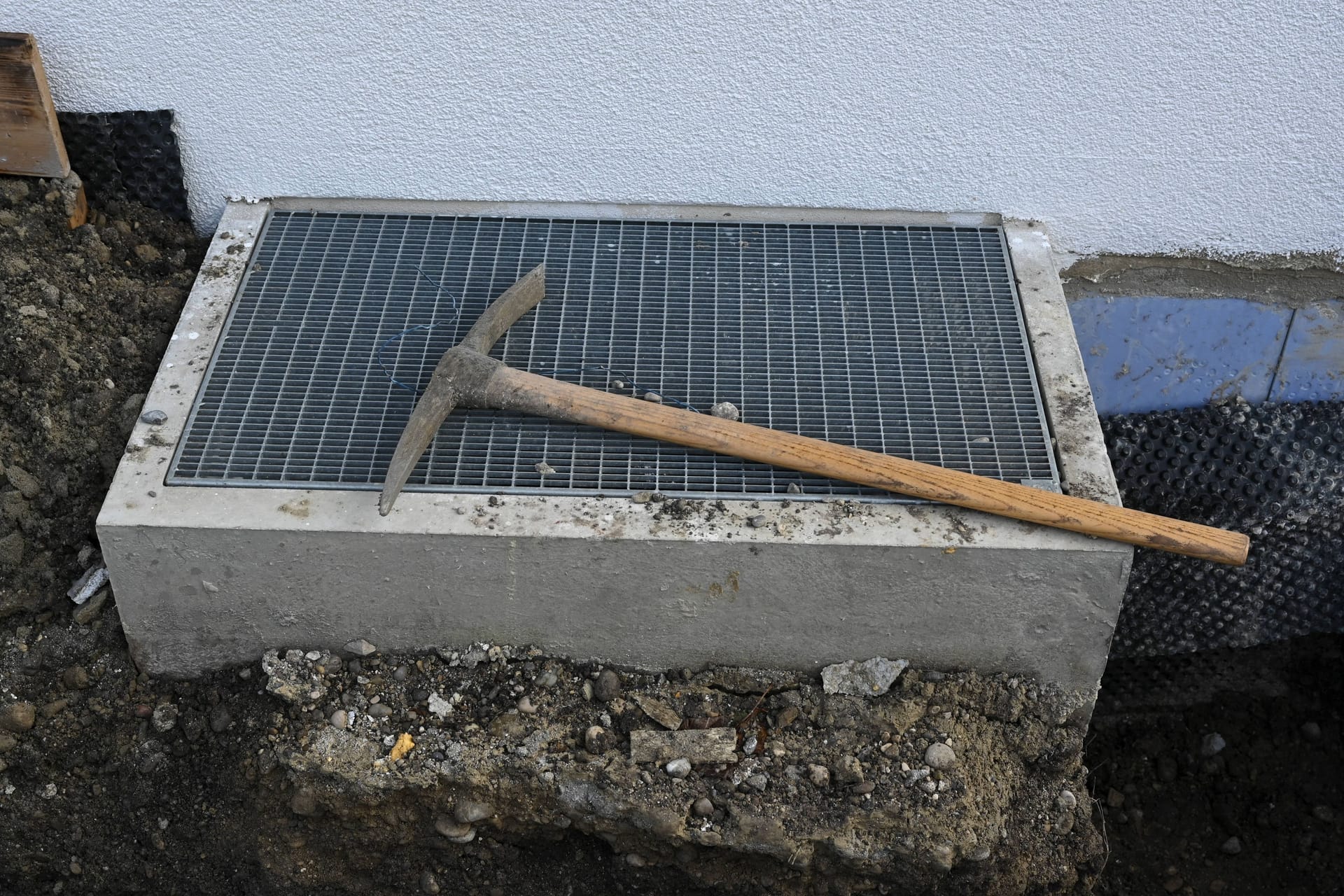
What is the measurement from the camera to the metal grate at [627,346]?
2922 millimetres

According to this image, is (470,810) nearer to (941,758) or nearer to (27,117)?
(941,758)

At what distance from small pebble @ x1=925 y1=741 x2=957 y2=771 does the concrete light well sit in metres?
0.24

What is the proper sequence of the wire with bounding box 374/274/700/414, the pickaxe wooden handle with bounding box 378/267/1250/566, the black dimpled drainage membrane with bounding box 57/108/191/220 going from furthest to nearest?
the black dimpled drainage membrane with bounding box 57/108/191/220, the wire with bounding box 374/274/700/414, the pickaxe wooden handle with bounding box 378/267/1250/566

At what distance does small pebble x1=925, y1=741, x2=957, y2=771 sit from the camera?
2877 mm

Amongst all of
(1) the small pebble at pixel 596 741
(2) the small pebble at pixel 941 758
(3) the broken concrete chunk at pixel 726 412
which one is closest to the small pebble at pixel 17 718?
(1) the small pebble at pixel 596 741

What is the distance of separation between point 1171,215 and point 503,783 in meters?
2.75

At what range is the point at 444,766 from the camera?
284 cm

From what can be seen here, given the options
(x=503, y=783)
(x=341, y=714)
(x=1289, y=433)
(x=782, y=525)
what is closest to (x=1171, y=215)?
(x=1289, y=433)

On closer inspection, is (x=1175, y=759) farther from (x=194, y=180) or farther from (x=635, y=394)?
(x=194, y=180)

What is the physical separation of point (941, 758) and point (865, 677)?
28 cm

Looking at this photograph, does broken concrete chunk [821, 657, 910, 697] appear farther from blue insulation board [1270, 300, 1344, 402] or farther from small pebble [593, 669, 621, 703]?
blue insulation board [1270, 300, 1344, 402]

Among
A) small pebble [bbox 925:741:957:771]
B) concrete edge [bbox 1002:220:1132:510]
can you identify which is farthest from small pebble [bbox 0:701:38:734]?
concrete edge [bbox 1002:220:1132:510]

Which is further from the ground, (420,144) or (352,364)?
(420,144)

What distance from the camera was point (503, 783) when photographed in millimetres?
2842
